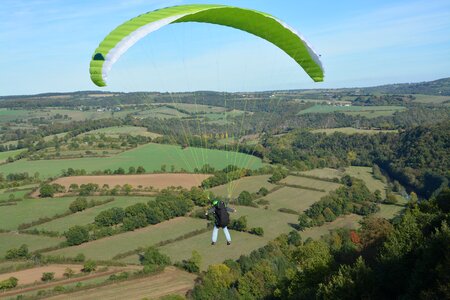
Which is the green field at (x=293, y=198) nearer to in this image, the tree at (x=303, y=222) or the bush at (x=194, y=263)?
the tree at (x=303, y=222)

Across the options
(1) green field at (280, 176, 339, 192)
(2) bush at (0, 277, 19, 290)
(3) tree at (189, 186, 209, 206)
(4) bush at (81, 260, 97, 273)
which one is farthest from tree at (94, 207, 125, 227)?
(1) green field at (280, 176, 339, 192)

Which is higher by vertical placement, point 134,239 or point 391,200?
point 134,239

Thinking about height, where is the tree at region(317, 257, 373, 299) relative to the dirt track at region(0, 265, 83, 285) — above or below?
above

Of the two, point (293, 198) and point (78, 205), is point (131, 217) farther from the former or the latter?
point (293, 198)

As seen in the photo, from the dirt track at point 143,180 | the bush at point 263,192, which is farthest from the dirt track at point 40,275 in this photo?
the bush at point 263,192

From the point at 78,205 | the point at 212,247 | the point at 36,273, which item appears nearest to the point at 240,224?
the point at 212,247

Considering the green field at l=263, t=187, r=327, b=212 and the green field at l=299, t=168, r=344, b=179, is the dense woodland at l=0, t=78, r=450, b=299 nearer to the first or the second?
the green field at l=263, t=187, r=327, b=212
